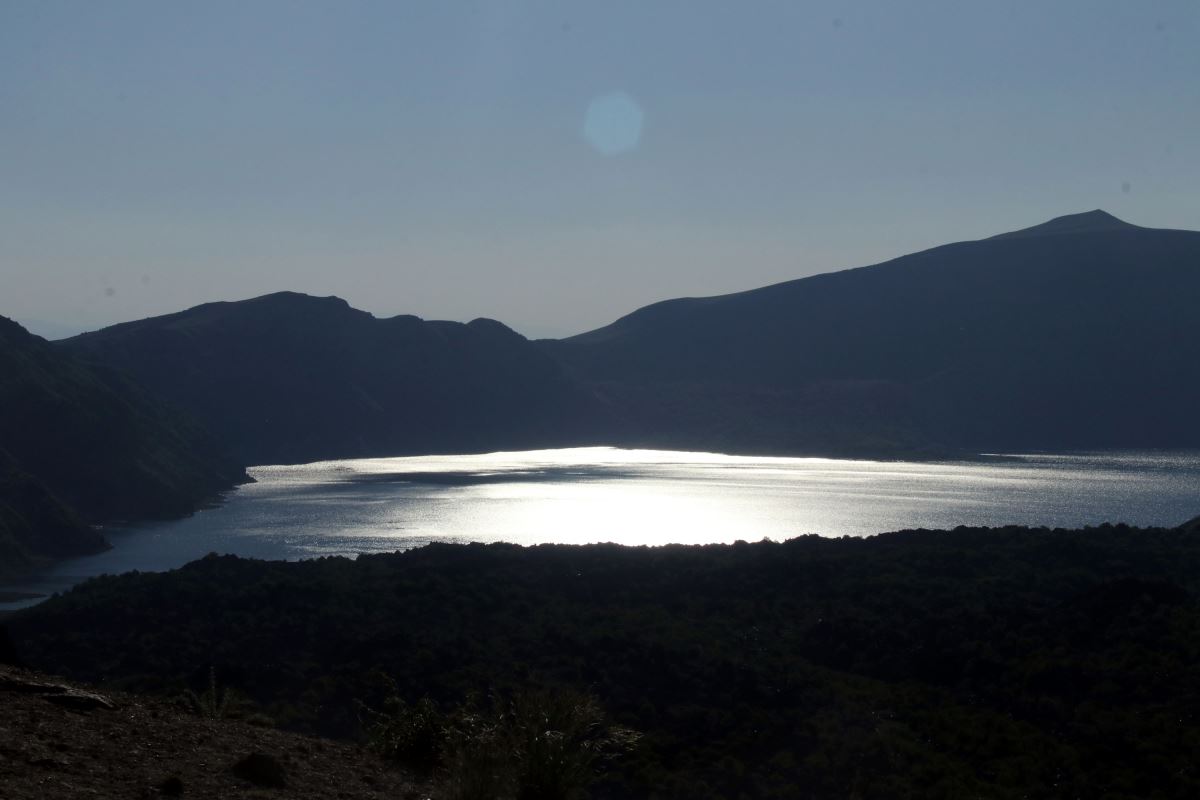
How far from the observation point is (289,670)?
977 inches

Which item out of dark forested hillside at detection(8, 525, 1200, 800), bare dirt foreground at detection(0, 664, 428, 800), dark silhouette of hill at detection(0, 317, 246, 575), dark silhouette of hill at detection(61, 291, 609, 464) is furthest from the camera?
dark silhouette of hill at detection(61, 291, 609, 464)

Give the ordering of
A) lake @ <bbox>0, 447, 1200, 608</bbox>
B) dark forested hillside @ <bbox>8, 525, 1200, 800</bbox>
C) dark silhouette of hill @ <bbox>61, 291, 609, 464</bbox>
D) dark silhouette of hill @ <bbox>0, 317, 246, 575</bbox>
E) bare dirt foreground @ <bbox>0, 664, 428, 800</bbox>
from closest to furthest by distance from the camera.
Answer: bare dirt foreground @ <bbox>0, 664, 428, 800</bbox> < dark forested hillside @ <bbox>8, 525, 1200, 800</bbox> < dark silhouette of hill @ <bbox>0, 317, 246, 575</bbox> < lake @ <bbox>0, 447, 1200, 608</bbox> < dark silhouette of hill @ <bbox>61, 291, 609, 464</bbox>

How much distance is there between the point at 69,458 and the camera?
8725 cm

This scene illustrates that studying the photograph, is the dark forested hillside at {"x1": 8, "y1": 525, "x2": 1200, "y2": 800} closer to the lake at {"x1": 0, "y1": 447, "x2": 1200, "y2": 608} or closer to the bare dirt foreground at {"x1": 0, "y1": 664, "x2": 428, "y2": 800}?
the bare dirt foreground at {"x1": 0, "y1": 664, "x2": 428, "y2": 800}

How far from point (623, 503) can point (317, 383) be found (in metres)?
86.6

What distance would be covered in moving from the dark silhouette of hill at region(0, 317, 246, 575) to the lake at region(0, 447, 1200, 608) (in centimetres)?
383

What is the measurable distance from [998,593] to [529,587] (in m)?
14.1

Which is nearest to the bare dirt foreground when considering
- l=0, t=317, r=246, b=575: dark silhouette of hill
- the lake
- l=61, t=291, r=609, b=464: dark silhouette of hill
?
the lake

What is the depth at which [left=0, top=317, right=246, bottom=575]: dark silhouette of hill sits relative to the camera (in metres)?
71.1

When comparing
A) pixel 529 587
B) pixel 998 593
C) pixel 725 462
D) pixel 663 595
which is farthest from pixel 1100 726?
pixel 725 462

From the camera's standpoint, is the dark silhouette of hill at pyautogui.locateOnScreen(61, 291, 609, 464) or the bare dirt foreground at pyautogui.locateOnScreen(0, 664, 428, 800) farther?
the dark silhouette of hill at pyautogui.locateOnScreen(61, 291, 609, 464)

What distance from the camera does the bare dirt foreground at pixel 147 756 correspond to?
674 cm

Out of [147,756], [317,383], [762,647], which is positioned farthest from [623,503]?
[147,756]

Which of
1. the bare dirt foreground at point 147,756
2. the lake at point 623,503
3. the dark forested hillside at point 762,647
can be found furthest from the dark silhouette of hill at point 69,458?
the bare dirt foreground at point 147,756
